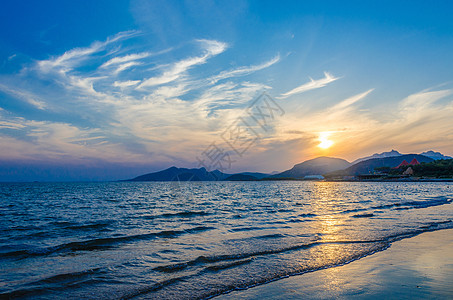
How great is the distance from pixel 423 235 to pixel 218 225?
12.3 metres

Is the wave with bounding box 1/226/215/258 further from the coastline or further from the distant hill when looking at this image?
the distant hill

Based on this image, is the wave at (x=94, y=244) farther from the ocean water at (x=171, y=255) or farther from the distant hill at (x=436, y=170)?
the distant hill at (x=436, y=170)

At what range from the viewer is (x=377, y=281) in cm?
780

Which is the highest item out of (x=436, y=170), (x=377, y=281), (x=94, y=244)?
(x=436, y=170)

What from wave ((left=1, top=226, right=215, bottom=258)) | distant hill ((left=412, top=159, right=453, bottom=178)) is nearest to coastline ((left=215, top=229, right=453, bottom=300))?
wave ((left=1, top=226, right=215, bottom=258))

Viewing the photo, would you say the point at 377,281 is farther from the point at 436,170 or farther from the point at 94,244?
A: the point at 436,170

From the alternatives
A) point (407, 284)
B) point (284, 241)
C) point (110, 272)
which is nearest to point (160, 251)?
point (110, 272)

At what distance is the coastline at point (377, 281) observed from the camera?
6875mm

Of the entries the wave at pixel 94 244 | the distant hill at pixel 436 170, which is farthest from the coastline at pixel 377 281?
the distant hill at pixel 436 170

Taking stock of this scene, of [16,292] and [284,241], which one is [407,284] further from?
[16,292]

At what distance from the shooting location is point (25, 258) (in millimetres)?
11523

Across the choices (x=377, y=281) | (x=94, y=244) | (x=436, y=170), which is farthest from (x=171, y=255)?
(x=436, y=170)

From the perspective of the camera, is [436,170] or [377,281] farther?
[436,170]

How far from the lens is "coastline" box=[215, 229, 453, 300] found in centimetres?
688
